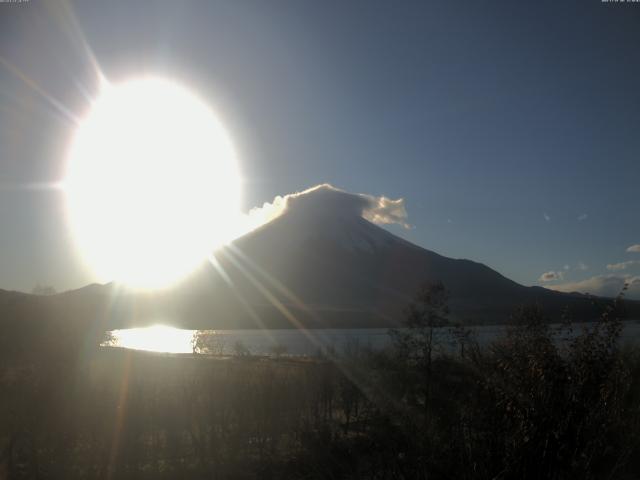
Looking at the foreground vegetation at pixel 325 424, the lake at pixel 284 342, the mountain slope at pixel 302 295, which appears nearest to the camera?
the foreground vegetation at pixel 325 424

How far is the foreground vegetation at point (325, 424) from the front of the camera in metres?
4.66

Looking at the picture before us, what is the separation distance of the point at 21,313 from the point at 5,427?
837 centimetres

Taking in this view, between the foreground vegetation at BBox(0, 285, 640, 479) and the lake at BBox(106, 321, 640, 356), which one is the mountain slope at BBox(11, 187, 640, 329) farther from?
the foreground vegetation at BBox(0, 285, 640, 479)

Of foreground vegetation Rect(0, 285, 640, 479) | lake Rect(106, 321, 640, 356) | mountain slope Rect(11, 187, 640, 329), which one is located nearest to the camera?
foreground vegetation Rect(0, 285, 640, 479)

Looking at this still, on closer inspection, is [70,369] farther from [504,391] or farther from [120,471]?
[504,391]

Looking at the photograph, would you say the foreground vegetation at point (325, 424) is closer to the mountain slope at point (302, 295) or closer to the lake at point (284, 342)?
the lake at point (284, 342)

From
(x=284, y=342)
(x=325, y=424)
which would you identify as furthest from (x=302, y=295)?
(x=325, y=424)

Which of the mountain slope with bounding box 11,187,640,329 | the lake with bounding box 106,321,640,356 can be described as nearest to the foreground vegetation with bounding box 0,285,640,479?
the lake with bounding box 106,321,640,356

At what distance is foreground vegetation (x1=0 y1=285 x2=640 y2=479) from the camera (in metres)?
4.66

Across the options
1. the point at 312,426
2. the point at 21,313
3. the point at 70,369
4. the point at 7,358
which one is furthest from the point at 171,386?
the point at 21,313

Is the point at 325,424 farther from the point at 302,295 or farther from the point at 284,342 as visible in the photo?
the point at 302,295

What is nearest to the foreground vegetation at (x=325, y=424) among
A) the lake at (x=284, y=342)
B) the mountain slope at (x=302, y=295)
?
the lake at (x=284, y=342)

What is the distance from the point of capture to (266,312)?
144000 millimetres

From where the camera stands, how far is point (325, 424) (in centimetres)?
1270
